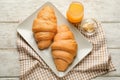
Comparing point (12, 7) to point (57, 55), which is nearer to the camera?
point (57, 55)

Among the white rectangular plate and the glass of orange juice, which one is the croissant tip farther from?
the glass of orange juice

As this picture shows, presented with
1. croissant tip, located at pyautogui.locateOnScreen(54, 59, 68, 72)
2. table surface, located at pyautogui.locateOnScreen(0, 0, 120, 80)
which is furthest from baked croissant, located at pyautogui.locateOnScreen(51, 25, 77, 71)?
table surface, located at pyautogui.locateOnScreen(0, 0, 120, 80)

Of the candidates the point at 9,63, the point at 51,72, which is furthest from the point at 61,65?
the point at 9,63

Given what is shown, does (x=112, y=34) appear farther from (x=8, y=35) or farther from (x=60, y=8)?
(x=8, y=35)

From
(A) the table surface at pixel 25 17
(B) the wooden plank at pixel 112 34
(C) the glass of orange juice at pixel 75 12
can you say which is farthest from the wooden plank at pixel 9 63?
(B) the wooden plank at pixel 112 34

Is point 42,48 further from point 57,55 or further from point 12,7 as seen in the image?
point 12,7

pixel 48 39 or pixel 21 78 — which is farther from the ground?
pixel 48 39

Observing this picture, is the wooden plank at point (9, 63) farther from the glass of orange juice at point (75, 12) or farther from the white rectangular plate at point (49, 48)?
the glass of orange juice at point (75, 12)

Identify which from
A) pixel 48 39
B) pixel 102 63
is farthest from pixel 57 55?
pixel 102 63
